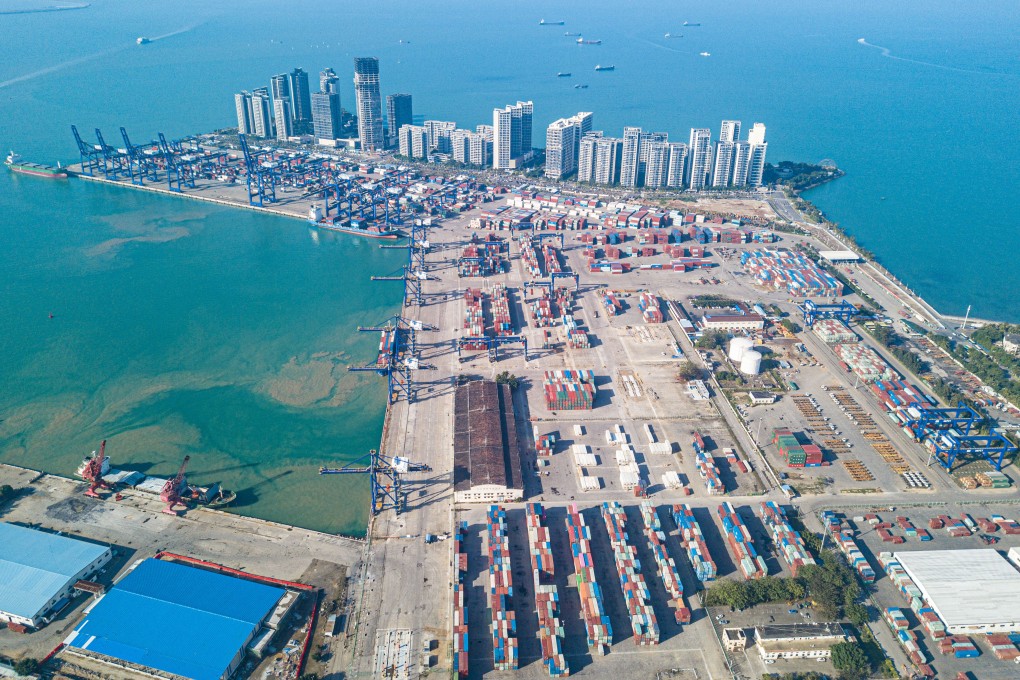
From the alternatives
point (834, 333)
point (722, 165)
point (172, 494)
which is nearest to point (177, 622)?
point (172, 494)

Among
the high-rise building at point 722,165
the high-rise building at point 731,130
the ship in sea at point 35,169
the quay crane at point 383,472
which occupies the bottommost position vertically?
the quay crane at point 383,472

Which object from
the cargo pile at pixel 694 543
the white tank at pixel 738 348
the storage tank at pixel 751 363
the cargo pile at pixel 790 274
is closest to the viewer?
the cargo pile at pixel 694 543

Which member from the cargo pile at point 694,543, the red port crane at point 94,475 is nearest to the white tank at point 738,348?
the cargo pile at point 694,543

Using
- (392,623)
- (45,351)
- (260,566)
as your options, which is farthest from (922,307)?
(45,351)

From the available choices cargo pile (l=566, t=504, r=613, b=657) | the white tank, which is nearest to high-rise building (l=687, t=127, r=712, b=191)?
the white tank

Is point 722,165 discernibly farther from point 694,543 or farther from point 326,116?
point 694,543

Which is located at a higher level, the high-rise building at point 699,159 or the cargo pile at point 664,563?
the high-rise building at point 699,159

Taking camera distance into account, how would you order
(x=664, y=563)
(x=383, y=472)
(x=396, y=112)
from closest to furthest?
(x=664, y=563)
(x=383, y=472)
(x=396, y=112)

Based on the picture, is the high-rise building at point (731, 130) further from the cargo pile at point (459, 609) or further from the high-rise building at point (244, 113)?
the cargo pile at point (459, 609)
